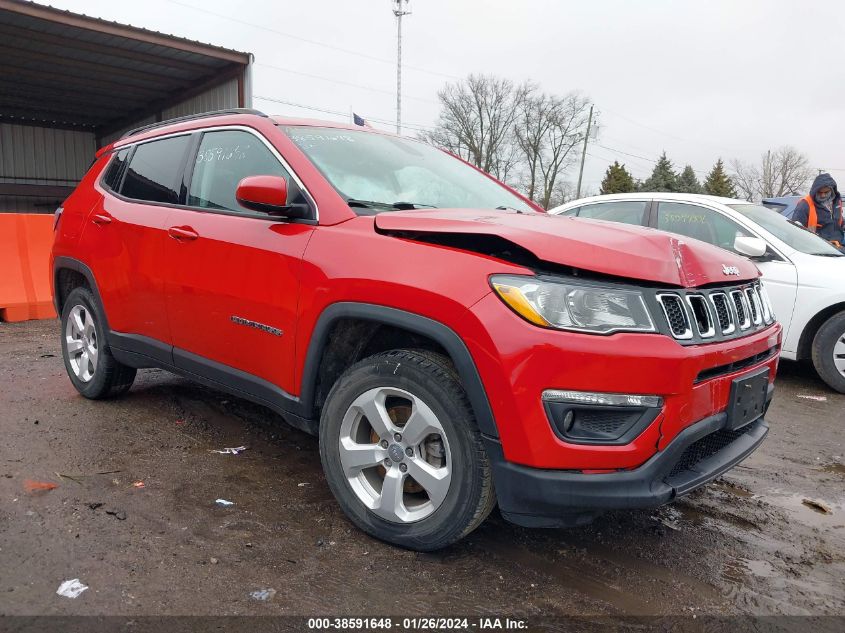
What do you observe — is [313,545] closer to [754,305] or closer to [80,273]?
[754,305]

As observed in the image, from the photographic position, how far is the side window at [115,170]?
14.1 ft

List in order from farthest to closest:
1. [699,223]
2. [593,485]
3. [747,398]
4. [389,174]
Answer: [699,223], [389,174], [747,398], [593,485]

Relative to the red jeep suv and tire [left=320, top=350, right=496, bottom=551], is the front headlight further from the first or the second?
tire [left=320, top=350, right=496, bottom=551]

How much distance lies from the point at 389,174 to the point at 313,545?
5.75 ft

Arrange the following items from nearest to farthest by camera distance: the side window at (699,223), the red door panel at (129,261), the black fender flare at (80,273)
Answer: the red door panel at (129,261)
the black fender flare at (80,273)
the side window at (699,223)

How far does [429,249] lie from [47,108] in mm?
26489

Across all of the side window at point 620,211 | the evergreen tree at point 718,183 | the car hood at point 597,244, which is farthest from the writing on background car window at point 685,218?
the evergreen tree at point 718,183

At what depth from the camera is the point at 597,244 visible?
2.33 m

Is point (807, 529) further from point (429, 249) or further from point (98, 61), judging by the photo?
point (98, 61)

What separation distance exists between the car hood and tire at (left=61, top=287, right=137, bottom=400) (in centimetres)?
254

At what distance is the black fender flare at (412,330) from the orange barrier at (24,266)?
659 centimetres

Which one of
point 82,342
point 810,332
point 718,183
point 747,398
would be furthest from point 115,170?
point 718,183

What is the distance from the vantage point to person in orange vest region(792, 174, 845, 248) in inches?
306

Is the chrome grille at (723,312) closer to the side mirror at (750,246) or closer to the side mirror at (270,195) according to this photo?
the side mirror at (270,195)
